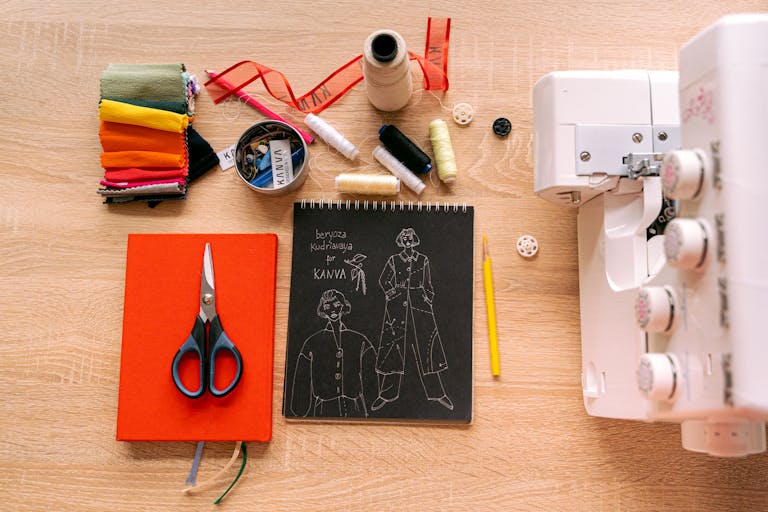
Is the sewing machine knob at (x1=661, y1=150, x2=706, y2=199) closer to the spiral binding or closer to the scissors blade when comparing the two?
the spiral binding

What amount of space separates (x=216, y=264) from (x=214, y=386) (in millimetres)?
201

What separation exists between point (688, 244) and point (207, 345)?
2.40 feet

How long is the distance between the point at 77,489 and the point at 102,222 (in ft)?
1.46

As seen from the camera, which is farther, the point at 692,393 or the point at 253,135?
the point at 253,135

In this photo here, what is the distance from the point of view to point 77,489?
1.01 m

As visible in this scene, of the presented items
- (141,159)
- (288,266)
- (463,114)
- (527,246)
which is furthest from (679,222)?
(141,159)

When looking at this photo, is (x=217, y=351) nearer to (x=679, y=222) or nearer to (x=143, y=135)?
(x=143, y=135)

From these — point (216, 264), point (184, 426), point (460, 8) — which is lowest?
point (184, 426)

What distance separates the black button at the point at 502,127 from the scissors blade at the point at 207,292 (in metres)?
0.53

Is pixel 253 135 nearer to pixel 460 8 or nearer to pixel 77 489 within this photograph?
pixel 460 8

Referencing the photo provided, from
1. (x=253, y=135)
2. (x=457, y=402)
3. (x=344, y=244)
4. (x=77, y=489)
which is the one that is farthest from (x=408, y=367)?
(x=77, y=489)

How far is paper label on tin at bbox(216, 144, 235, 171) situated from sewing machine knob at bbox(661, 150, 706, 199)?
2.31 feet

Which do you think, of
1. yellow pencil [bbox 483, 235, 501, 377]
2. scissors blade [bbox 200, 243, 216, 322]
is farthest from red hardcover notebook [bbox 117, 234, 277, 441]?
yellow pencil [bbox 483, 235, 501, 377]

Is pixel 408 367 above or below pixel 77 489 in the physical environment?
above
